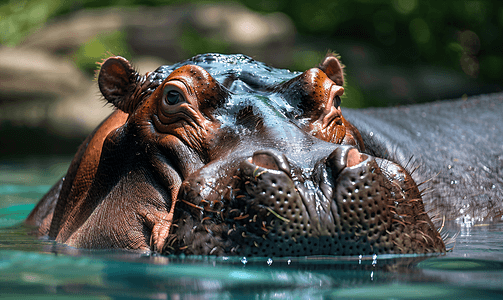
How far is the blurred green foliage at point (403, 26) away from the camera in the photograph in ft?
54.5

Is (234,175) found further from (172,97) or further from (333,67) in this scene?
(333,67)

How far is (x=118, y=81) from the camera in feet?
12.5

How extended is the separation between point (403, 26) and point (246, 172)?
15.9 meters

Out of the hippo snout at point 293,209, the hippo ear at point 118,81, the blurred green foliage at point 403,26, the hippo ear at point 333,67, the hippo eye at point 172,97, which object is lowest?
the hippo snout at point 293,209

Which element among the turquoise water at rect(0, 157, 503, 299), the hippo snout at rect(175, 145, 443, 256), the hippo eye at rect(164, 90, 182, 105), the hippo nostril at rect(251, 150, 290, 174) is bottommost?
the turquoise water at rect(0, 157, 503, 299)

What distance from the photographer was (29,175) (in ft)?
32.1

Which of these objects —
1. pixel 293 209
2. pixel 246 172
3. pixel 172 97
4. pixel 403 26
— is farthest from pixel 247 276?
pixel 403 26

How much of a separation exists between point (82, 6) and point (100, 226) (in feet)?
51.0

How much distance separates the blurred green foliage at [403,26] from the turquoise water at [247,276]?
14.4 meters

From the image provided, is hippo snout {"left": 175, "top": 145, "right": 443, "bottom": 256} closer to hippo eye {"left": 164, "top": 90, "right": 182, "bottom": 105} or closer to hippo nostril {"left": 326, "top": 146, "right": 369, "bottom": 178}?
hippo nostril {"left": 326, "top": 146, "right": 369, "bottom": 178}

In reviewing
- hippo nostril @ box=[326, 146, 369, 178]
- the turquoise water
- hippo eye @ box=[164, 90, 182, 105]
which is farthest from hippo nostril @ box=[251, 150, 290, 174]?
hippo eye @ box=[164, 90, 182, 105]

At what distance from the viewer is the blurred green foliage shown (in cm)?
1661

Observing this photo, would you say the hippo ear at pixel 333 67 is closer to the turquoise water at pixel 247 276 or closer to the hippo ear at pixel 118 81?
the hippo ear at pixel 118 81

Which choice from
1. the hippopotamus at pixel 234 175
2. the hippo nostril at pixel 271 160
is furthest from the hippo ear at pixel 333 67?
the hippo nostril at pixel 271 160
